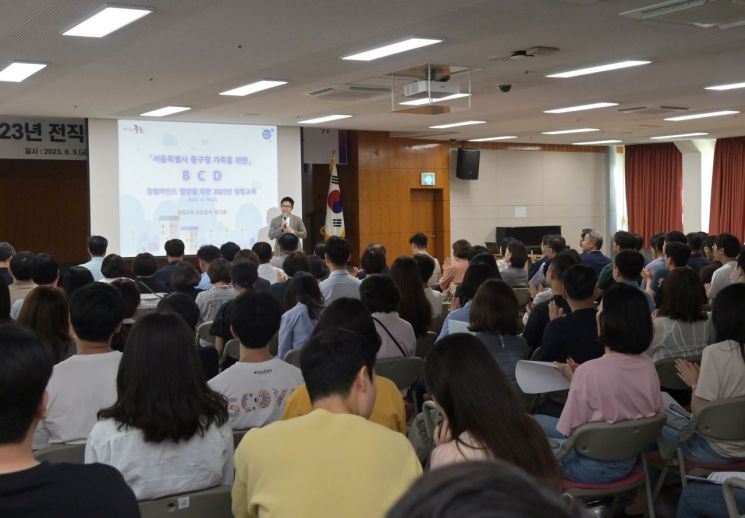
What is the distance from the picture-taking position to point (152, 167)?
11969 millimetres

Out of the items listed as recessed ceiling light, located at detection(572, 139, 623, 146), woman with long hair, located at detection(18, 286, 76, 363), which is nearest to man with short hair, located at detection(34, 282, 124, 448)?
woman with long hair, located at detection(18, 286, 76, 363)

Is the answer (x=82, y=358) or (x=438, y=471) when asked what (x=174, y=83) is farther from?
(x=438, y=471)

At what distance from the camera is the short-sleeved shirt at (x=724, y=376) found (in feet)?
12.0

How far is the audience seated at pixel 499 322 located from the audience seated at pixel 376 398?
82 cm

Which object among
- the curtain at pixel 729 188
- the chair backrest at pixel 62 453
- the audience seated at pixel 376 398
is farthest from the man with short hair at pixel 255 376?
the curtain at pixel 729 188

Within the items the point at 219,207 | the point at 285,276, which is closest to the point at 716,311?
the point at 285,276

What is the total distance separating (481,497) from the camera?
67 cm

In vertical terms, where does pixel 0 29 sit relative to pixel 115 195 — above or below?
above

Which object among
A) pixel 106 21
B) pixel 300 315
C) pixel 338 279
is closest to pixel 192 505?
pixel 300 315

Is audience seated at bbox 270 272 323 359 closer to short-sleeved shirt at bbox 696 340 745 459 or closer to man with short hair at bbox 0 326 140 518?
short-sleeved shirt at bbox 696 340 745 459

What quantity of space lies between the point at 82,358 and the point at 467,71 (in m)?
5.69

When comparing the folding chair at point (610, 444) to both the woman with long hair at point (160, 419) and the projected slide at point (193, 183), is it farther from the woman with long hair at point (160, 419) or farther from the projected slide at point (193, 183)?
the projected slide at point (193, 183)

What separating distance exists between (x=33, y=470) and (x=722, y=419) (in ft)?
9.50

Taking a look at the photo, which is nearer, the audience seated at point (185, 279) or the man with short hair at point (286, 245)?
the audience seated at point (185, 279)
